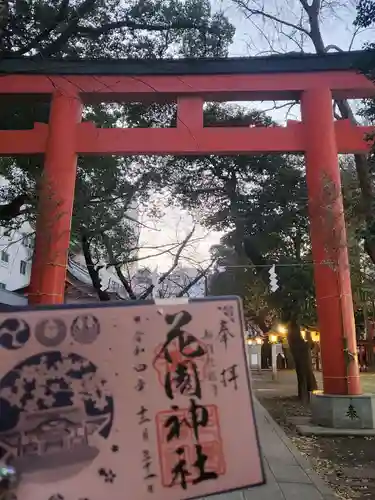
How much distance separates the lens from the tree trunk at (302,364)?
10672 mm

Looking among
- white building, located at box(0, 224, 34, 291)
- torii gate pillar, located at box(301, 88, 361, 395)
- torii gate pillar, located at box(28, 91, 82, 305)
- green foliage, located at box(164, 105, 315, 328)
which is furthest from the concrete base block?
white building, located at box(0, 224, 34, 291)

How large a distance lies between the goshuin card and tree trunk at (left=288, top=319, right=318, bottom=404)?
8884mm

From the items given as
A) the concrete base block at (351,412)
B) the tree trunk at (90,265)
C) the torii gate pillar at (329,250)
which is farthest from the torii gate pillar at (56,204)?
the concrete base block at (351,412)

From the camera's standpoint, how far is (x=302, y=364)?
10688 millimetres

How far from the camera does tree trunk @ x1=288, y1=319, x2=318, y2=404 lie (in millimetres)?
10672

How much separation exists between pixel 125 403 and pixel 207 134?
6042 mm

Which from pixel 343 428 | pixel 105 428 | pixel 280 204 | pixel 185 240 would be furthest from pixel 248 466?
pixel 185 240

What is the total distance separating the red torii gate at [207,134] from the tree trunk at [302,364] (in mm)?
3622

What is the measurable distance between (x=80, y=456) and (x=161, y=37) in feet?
23.2

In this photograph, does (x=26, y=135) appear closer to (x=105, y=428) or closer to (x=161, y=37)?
(x=161, y=37)

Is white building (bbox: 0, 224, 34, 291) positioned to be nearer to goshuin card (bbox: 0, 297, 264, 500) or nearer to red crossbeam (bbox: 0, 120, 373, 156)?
red crossbeam (bbox: 0, 120, 373, 156)

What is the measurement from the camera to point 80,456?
6.14ft

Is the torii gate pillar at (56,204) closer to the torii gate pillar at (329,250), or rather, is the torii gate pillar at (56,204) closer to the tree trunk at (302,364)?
the torii gate pillar at (329,250)

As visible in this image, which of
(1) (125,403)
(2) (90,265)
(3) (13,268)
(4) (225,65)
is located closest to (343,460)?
(1) (125,403)
